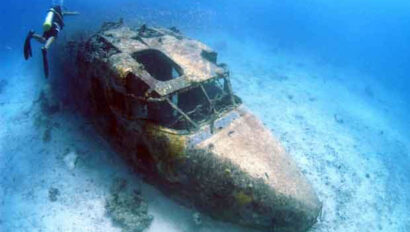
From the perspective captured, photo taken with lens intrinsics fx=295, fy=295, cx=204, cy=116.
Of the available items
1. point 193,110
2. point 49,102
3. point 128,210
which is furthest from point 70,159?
point 193,110

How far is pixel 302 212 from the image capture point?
5.66 meters

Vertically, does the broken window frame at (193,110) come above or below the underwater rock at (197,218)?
above

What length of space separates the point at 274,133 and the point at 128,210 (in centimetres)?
559

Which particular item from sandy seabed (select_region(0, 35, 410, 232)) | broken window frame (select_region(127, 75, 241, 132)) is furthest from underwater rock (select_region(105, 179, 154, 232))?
broken window frame (select_region(127, 75, 241, 132))

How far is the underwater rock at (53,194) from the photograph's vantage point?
7277 mm

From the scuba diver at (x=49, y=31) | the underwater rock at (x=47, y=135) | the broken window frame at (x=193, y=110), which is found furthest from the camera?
the underwater rock at (x=47, y=135)

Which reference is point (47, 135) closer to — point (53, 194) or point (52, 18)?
point (53, 194)

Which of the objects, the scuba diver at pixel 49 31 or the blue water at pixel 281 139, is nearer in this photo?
the blue water at pixel 281 139

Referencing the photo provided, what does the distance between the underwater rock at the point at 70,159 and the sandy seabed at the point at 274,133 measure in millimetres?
57

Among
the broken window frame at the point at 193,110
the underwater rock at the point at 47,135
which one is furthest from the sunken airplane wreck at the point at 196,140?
the underwater rock at the point at 47,135

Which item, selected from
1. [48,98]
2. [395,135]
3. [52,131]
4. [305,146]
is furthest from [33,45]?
[395,135]

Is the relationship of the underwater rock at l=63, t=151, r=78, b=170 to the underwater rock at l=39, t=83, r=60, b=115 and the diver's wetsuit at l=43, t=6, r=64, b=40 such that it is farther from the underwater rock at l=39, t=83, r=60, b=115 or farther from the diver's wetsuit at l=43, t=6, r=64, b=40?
the diver's wetsuit at l=43, t=6, r=64, b=40

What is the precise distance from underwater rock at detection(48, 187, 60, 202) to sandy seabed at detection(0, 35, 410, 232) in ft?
0.24

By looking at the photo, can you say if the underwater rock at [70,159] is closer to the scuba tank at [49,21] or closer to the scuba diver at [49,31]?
the scuba diver at [49,31]
